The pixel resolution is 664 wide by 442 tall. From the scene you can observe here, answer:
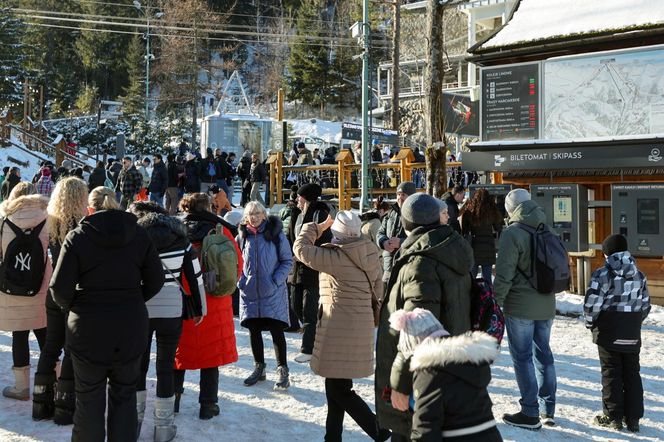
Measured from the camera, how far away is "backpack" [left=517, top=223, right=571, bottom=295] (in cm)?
555

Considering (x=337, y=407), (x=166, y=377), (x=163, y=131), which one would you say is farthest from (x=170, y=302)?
(x=163, y=131)

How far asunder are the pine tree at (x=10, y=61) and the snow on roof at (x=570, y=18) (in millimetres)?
39712

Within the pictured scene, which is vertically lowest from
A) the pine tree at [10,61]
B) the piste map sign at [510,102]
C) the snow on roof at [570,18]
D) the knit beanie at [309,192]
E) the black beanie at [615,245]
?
the black beanie at [615,245]

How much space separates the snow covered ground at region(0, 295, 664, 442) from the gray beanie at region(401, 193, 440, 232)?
1.96m

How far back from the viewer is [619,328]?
5613mm

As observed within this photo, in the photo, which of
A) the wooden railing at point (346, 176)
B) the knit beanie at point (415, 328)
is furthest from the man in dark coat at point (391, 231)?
the wooden railing at point (346, 176)

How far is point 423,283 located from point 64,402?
2883 mm

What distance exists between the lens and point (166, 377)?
16.6 ft

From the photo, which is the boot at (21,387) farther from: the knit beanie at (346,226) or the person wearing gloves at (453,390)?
the person wearing gloves at (453,390)

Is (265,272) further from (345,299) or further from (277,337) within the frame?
(345,299)

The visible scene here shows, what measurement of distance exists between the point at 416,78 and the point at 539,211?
45891mm

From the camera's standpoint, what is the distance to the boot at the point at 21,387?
233 inches

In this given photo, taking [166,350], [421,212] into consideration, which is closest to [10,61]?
[166,350]

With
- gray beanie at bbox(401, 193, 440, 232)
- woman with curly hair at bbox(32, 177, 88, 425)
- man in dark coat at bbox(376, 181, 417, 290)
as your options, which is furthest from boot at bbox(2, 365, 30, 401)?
man in dark coat at bbox(376, 181, 417, 290)
